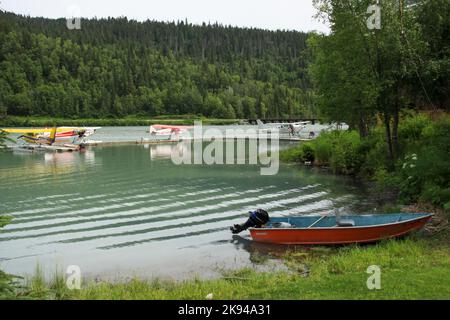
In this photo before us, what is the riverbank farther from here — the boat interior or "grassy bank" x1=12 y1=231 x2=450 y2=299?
the boat interior

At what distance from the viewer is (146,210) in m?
26.5

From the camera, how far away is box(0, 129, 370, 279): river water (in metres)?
→ 17.4

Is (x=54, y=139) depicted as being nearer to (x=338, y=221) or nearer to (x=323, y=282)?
(x=338, y=221)

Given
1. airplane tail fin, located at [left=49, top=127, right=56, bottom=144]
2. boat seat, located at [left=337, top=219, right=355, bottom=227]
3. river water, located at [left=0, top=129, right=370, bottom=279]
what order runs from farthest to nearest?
1. airplane tail fin, located at [left=49, top=127, right=56, bottom=144]
2. boat seat, located at [left=337, top=219, right=355, bottom=227]
3. river water, located at [left=0, top=129, right=370, bottom=279]

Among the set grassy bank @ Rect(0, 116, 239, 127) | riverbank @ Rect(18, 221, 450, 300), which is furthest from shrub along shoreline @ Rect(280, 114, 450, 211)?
grassy bank @ Rect(0, 116, 239, 127)

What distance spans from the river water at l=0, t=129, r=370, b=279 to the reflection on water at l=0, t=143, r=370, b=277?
0.14 feet

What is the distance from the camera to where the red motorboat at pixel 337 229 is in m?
17.5

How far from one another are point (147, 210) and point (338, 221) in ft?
38.7

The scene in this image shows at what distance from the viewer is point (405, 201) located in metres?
24.1

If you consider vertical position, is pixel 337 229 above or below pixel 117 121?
below

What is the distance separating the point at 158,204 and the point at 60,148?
1787 inches

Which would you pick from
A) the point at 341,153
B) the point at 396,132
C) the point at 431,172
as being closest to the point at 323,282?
the point at 431,172
